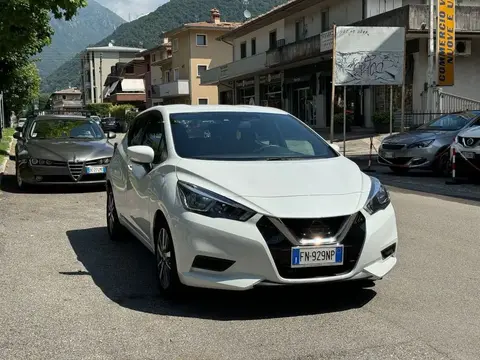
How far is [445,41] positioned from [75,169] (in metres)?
17.0

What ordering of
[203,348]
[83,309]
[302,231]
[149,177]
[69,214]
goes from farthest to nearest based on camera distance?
[69,214] → [149,177] → [83,309] → [302,231] → [203,348]

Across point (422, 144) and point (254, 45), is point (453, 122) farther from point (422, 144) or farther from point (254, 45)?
point (254, 45)

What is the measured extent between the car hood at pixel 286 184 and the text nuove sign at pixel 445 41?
19.3m

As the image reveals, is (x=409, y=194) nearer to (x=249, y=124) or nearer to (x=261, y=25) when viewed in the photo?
(x=249, y=124)

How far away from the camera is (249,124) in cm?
562

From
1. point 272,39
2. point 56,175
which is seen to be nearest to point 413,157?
point 56,175

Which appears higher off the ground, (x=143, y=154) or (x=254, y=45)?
(x=254, y=45)

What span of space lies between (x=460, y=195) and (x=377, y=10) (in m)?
19.6

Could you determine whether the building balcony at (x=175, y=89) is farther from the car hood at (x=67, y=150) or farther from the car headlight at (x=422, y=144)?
the car hood at (x=67, y=150)

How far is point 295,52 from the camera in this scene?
30.0 meters

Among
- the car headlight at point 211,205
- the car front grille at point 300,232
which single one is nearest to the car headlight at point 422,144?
the car front grille at point 300,232

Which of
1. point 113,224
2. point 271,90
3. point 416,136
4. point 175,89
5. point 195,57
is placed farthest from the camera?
point 175,89

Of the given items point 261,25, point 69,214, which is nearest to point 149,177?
point 69,214

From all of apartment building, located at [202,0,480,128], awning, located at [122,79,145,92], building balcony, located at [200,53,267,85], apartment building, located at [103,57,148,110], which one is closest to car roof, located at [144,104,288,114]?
apartment building, located at [202,0,480,128]
